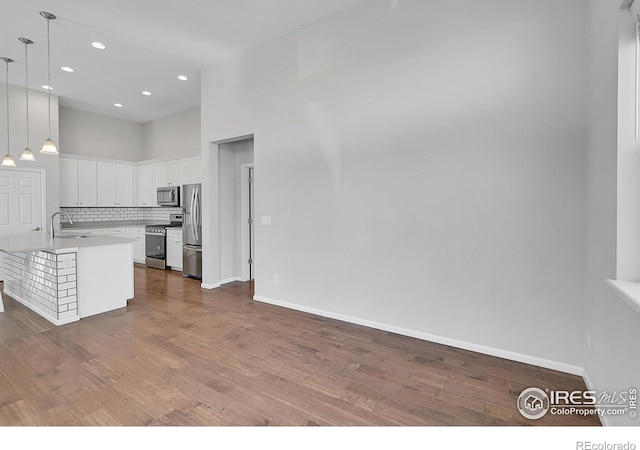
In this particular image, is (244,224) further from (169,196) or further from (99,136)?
(99,136)

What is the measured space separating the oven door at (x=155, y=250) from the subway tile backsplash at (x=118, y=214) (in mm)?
703

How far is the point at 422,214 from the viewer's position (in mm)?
3010

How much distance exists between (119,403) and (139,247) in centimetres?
591

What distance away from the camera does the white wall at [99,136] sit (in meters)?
6.63

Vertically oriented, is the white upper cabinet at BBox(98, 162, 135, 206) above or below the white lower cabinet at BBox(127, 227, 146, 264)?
above

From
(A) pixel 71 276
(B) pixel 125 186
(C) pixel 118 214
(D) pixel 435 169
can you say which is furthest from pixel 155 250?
(D) pixel 435 169

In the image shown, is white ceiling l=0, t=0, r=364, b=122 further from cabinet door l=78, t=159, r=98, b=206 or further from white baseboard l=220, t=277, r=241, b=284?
white baseboard l=220, t=277, r=241, b=284

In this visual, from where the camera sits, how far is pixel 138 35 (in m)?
3.99

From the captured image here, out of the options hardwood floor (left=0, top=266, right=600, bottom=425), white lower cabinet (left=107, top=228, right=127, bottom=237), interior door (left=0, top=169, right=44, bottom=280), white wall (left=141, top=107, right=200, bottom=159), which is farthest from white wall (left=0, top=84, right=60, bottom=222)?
hardwood floor (left=0, top=266, right=600, bottom=425)

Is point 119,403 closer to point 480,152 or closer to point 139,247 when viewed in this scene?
point 480,152

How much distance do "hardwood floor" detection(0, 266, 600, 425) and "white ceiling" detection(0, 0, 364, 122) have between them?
3418 mm

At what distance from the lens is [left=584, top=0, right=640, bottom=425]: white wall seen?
162 cm

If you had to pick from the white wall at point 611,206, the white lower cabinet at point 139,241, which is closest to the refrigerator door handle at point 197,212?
the white lower cabinet at point 139,241
